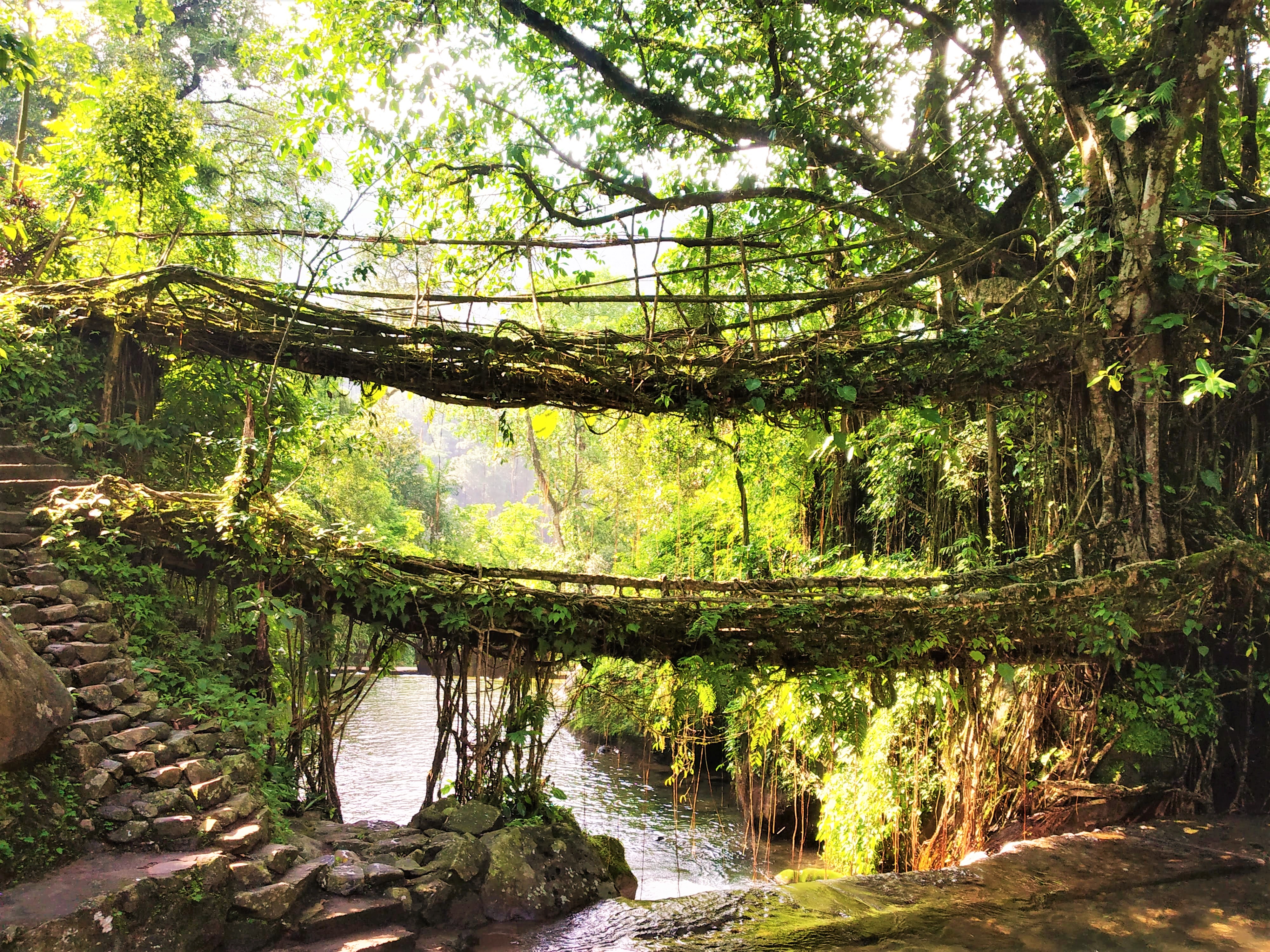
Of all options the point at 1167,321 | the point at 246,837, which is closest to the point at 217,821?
the point at 246,837

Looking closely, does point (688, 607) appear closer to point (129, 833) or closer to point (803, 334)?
point (803, 334)

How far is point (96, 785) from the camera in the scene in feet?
11.7

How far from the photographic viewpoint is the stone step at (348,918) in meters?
3.48

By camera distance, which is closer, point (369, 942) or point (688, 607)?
point (369, 942)

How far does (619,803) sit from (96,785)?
697 centimetres

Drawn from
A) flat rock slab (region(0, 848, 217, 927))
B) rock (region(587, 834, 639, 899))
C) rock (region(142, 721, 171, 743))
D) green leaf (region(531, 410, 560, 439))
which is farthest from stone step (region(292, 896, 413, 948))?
green leaf (region(531, 410, 560, 439))

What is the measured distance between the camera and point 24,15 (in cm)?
647

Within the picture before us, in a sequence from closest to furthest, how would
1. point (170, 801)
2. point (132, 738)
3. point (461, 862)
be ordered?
point (170, 801) < point (132, 738) < point (461, 862)

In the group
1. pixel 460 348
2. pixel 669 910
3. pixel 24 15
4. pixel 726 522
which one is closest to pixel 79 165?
pixel 24 15

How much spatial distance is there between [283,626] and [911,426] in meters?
5.90

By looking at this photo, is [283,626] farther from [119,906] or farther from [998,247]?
[998,247]

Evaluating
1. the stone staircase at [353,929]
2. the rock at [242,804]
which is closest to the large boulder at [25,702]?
the rock at [242,804]

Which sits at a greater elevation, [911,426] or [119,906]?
[911,426]

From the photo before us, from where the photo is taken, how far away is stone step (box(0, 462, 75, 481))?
5.01 m
